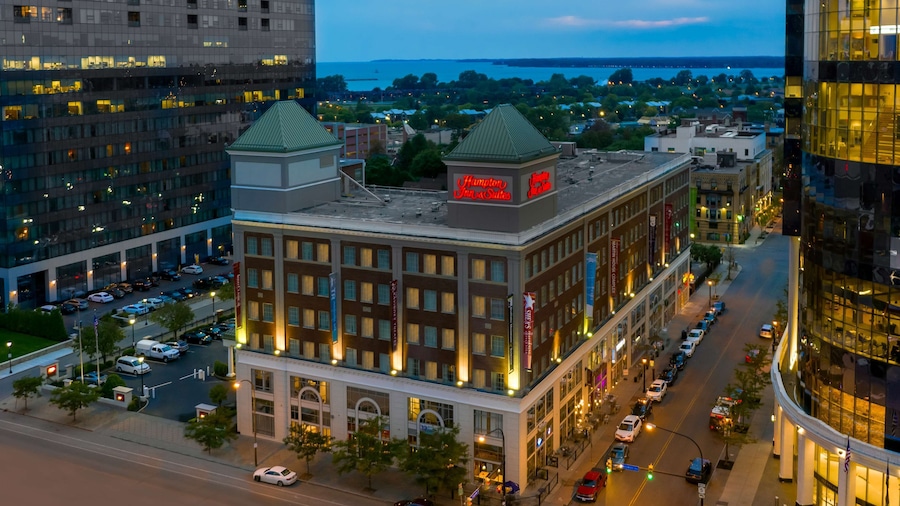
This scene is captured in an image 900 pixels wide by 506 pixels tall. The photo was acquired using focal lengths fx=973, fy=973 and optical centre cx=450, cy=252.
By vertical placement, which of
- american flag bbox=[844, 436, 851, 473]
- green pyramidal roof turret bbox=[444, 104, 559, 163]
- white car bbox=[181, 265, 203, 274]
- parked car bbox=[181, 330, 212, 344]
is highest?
green pyramidal roof turret bbox=[444, 104, 559, 163]

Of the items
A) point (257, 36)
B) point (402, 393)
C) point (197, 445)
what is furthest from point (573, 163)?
point (257, 36)

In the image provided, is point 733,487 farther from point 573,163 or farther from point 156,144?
point 156,144

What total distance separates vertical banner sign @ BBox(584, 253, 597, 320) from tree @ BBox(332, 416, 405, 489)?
75.9ft

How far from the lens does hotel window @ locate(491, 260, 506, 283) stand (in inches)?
3002

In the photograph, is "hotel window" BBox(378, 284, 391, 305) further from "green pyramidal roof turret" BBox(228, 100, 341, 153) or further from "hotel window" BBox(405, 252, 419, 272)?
"green pyramidal roof turret" BBox(228, 100, 341, 153)

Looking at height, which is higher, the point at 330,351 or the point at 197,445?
the point at 330,351

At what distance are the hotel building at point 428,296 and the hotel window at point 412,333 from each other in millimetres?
180

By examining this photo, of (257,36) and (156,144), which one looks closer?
(156,144)

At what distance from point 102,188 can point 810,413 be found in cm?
10568

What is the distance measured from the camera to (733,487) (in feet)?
252

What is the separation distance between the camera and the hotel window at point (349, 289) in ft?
271

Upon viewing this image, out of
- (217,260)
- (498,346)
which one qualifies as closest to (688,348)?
(498,346)

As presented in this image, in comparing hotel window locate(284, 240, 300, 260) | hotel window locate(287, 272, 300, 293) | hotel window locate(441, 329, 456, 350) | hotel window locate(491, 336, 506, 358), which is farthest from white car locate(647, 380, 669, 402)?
hotel window locate(284, 240, 300, 260)

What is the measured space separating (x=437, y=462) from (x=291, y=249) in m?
24.0
